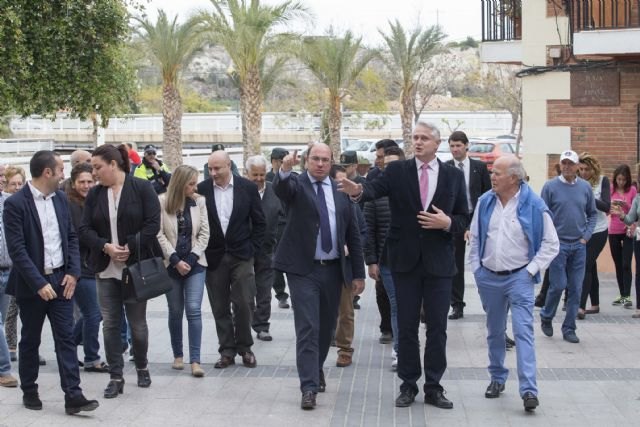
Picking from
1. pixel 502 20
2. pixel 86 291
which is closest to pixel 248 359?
pixel 86 291

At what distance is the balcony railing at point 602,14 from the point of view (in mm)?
16797

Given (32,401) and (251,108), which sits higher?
(251,108)

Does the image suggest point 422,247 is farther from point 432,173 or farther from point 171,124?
point 171,124

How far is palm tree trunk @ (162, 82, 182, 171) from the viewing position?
36938 millimetres

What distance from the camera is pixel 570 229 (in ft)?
37.6

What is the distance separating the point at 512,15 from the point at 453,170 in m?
12.2

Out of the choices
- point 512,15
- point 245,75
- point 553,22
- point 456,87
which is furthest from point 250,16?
point 456,87

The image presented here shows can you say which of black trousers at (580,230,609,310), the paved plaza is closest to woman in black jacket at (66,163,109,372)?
the paved plaza

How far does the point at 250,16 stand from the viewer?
32906 mm

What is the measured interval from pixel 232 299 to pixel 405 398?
88.7 inches

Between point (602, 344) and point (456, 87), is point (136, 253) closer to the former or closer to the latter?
point (602, 344)

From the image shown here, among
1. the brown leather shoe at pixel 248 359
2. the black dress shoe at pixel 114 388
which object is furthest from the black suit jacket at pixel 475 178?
the black dress shoe at pixel 114 388

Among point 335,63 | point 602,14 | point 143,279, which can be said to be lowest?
point 143,279

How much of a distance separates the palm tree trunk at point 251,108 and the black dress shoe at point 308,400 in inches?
1048
